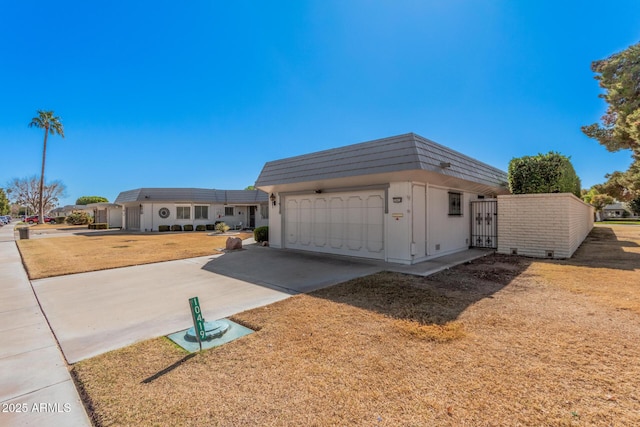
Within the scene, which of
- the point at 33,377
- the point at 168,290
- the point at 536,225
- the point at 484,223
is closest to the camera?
the point at 33,377

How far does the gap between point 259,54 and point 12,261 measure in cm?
1194

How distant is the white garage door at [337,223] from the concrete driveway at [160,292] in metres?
0.89

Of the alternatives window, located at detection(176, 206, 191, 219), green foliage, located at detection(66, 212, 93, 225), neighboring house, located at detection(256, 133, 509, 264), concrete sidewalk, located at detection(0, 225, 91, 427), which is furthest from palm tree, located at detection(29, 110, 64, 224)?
concrete sidewalk, located at detection(0, 225, 91, 427)

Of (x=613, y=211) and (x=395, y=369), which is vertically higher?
(x=613, y=211)

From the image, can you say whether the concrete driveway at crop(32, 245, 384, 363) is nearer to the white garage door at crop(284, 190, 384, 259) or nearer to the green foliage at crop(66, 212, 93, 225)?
the white garage door at crop(284, 190, 384, 259)

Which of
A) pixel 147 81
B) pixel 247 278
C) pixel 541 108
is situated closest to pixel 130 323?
pixel 247 278

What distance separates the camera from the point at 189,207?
27078 millimetres

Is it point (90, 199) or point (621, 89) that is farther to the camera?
point (90, 199)

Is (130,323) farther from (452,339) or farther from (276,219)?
(276,219)

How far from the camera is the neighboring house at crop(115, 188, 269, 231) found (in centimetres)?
2552

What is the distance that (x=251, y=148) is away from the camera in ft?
78.6

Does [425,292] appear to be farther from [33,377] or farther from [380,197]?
[33,377]

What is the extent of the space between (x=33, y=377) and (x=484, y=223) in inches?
515

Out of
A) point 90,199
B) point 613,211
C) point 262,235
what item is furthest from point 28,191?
point 613,211
